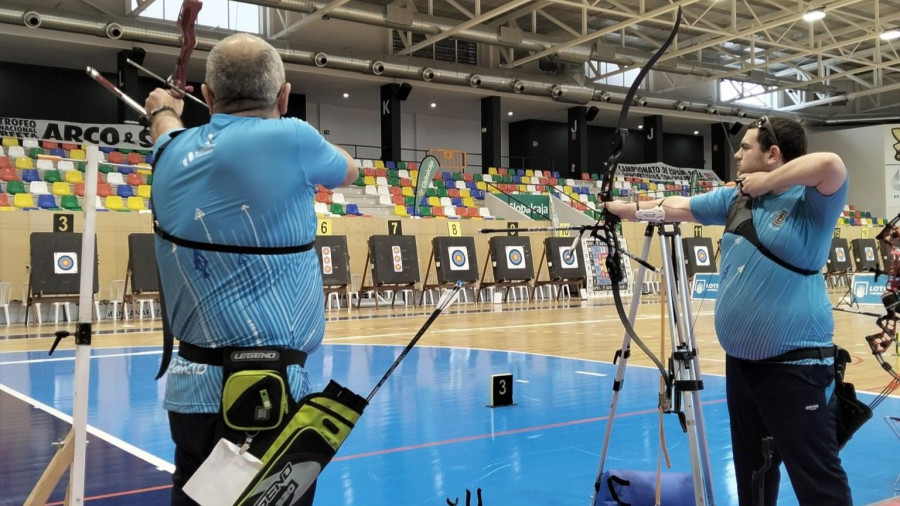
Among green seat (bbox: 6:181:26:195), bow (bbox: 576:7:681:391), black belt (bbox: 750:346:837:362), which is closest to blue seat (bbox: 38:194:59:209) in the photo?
green seat (bbox: 6:181:26:195)

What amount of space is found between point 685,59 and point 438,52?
24.7 ft

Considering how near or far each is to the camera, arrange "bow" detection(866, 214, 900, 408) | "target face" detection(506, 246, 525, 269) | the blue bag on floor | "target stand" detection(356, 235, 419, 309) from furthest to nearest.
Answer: "target face" detection(506, 246, 525, 269), "target stand" detection(356, 235, 419, 309), "bow" detection(866, 214, 900, 408), the blue bag on floor

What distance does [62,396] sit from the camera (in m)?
4.94

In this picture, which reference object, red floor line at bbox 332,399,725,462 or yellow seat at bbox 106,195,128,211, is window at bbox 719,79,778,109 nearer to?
yellow seat at bbox 106,195,128,211

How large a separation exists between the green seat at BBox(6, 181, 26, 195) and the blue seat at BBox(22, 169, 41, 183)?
507mm

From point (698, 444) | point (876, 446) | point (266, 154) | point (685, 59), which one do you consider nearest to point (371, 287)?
point (876, 446)

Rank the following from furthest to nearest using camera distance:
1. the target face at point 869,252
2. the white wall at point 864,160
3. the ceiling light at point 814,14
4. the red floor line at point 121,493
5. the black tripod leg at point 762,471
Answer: the white wall at point 864,160 → the target face at point 869,252 → the ceiling light at point 814,14 → the red floor line at point 121,493 → the black tripod leg at point 762,471

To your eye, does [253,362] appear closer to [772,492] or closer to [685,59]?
[772,492]

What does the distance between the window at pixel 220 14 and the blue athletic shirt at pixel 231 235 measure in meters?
16.5

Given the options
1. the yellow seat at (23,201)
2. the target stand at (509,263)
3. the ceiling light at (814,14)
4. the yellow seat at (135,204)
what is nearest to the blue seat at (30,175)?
the yellow seat at (23,201)

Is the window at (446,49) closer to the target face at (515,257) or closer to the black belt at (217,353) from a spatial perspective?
the target face at (515,257)

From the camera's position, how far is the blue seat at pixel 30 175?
40.9ft

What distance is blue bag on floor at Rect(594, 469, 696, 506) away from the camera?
8.54ft

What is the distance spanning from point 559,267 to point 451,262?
249 cm
